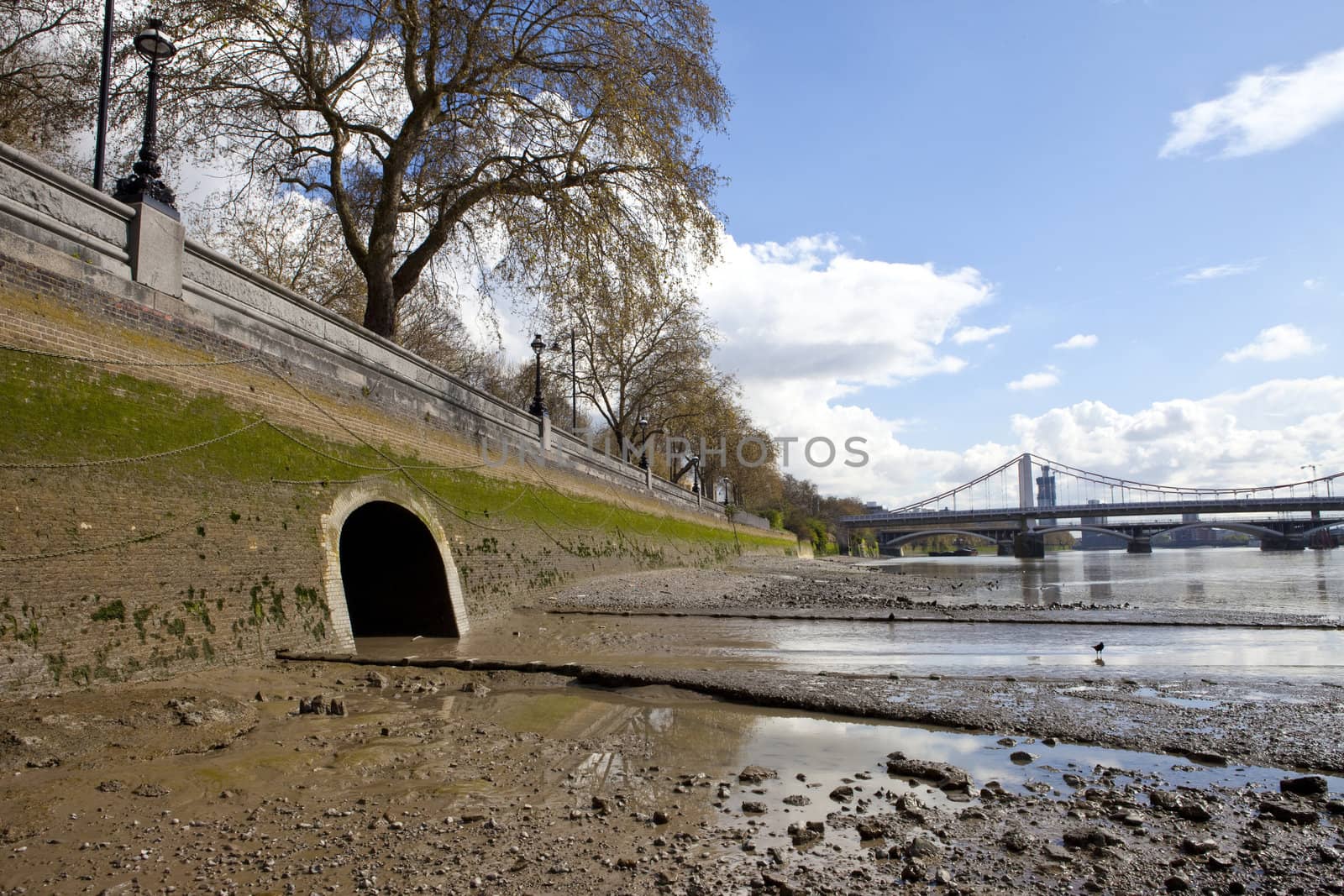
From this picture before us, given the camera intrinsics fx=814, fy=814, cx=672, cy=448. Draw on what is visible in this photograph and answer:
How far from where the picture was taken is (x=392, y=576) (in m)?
12.9

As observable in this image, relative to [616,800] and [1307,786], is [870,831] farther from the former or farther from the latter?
[1307,786]

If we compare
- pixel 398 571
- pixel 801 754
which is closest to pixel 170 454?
pixel 398 571

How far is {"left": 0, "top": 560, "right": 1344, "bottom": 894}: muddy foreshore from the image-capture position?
10.8ft

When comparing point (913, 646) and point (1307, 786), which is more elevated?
point (1307, 786)

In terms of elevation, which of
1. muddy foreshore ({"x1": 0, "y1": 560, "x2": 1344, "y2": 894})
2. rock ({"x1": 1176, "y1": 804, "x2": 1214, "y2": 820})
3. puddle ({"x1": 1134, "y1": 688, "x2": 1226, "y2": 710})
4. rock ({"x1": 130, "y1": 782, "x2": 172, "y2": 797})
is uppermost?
rock ({"x1": 1176, "y1": 804, "x2": 1214, "y2": 820})

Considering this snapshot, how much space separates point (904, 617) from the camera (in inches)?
554

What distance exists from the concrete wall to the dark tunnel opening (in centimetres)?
23

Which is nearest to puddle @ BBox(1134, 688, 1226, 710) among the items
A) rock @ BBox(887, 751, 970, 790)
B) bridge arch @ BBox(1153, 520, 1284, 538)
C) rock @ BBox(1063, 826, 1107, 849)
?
rock @ BBox(887, 751, 970, 790)

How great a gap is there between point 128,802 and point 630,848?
264 cm

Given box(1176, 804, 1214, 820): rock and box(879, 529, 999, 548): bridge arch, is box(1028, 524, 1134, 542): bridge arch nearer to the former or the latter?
box(879, 529, 999, 548): bridge arch

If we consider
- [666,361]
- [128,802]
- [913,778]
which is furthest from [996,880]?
[666,361]

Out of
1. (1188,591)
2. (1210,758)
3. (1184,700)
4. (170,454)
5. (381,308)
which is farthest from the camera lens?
(1188,591)

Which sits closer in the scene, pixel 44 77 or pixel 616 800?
pixel 616 800

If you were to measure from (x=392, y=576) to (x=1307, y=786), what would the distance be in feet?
38.2
